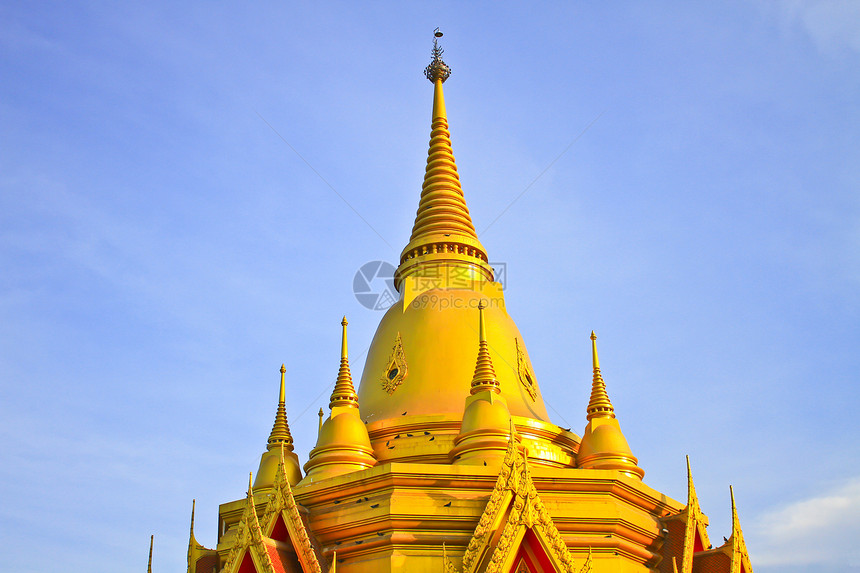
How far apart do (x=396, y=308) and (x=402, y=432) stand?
3.88 metres

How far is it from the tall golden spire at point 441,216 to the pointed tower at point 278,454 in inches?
168

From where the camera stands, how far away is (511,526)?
14125 millimetres

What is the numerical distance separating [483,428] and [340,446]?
2661 millimetres

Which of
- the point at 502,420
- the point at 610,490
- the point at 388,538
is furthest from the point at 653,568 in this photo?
the point at 388,538

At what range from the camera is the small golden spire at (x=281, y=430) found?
62.1 feet

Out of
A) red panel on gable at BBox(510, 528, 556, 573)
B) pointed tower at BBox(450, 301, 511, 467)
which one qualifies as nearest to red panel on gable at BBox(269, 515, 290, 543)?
pointed tower at BBox(450, 301, 511, 467)

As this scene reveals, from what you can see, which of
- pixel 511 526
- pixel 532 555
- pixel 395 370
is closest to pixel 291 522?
pixel 511 526

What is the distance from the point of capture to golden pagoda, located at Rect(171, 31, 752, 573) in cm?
1462

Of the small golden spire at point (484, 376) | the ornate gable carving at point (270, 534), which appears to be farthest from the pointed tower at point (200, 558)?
the small golden spire at point (484, 376)

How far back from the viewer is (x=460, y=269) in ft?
70.2

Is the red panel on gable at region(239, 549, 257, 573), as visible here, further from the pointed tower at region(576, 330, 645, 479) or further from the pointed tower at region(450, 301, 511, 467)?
the pointed tower at region(576, 330, 645, 479)

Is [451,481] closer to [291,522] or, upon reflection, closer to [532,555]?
[532,555]

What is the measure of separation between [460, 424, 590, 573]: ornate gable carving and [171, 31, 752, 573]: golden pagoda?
0.7 inches

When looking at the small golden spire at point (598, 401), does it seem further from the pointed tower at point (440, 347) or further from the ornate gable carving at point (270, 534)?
the ornate gable carving at point (270, 534)
